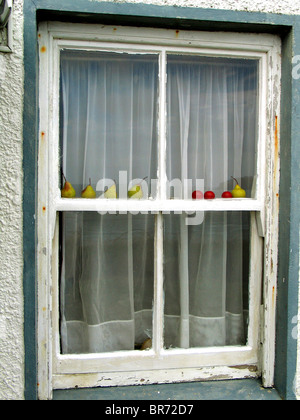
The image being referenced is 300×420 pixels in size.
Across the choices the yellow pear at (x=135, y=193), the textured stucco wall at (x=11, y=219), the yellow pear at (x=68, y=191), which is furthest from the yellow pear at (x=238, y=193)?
the textured stucco wall at (x=11, y=219)

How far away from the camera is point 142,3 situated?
183 centimetres

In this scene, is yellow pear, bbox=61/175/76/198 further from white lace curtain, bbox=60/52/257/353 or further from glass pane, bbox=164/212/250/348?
glass pane, bbox=164/212/250/348

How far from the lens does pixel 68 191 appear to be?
6.57 ft

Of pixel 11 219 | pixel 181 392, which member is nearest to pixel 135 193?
pixel 11 219

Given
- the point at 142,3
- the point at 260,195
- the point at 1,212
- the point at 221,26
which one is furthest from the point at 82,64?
the point at 260,195

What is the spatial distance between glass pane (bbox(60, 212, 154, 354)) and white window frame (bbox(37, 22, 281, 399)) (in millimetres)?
68

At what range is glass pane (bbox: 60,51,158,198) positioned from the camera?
79.5 inches

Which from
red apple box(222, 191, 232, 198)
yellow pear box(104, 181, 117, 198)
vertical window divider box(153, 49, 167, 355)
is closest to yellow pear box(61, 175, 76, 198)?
yellow pear box(104, 181, 117, 198)

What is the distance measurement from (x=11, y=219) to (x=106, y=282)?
2.03 ft

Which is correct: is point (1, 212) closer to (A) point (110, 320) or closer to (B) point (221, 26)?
(A) point (110, 320)

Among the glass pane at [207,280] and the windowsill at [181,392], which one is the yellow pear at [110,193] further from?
the windowsill at [181,392]

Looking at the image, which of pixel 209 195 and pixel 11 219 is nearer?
pixel 11 219

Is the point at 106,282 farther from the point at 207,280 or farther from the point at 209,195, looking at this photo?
the point at 209,195

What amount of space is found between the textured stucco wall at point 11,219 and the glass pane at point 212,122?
784 mm
